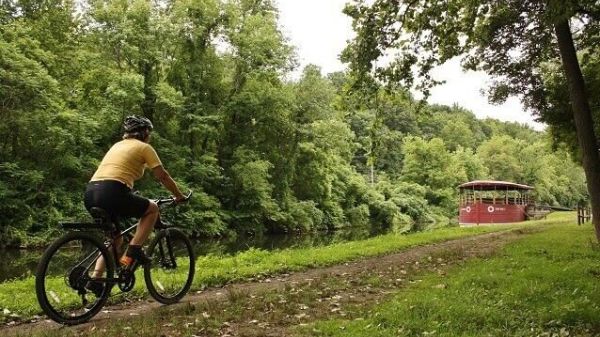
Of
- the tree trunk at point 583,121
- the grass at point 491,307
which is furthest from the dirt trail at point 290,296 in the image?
the tree trunk at point 583,121

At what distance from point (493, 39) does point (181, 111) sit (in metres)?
23.9

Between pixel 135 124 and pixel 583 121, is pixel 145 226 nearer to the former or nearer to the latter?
pixel 135 124

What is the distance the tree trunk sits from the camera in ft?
41.4

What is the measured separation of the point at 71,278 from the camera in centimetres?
528

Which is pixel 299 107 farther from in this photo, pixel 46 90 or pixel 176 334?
pixel 176 334

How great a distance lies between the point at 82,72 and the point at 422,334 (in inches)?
1211

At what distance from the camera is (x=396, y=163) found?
99812 millimetres

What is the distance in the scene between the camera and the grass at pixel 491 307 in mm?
5238

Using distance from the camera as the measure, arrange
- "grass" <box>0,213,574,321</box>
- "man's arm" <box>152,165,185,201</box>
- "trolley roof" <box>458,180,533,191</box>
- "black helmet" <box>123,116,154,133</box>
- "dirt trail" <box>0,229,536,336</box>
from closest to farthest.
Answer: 1. "dirt trail" <box>0,229,536,336</box>
2. "man's arm" <box>152,165,185,201</box>
3. "black helmet" <box>123,116,154,133</box>
4. "grass" <box>0,213,574,321</box>
5. "trolley roof" <box>458,180,533,191</box>

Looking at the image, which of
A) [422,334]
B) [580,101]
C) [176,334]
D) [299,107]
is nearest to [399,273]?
[422,334]

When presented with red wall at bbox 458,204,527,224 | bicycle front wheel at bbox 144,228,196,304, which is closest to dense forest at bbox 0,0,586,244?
red wall at bbox 458,204,527,224

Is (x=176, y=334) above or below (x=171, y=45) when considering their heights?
below

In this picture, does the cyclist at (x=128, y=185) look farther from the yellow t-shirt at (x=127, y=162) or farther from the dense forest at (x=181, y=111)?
the dense forest at (x=181, y=111)

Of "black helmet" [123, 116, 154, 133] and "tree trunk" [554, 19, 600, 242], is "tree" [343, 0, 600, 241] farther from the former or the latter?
"black helmet" [123, 116, 154, 133]
